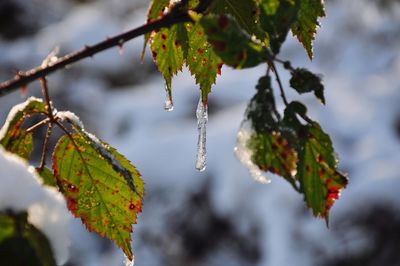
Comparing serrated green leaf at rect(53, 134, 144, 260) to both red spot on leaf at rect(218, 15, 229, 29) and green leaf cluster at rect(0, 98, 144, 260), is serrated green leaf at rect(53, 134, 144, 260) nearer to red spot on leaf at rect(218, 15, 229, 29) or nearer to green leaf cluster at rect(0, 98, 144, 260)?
green leaf cluster at rect(0, 98, 144, 260)

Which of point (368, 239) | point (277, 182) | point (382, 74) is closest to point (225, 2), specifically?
point (368, 239)

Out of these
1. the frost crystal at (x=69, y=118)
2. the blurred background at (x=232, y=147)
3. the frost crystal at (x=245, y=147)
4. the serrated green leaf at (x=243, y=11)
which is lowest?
the frost crystal at (x=245, y=147)

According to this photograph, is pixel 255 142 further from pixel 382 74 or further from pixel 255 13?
pixel 382 74

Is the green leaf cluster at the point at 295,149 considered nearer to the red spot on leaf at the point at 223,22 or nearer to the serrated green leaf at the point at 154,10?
the red spot on leaf at the point at 223,22

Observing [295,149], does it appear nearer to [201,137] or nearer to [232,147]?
[201,137]

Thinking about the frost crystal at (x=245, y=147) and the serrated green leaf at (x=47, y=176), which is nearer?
the frost crystal at (x=245, y=147)

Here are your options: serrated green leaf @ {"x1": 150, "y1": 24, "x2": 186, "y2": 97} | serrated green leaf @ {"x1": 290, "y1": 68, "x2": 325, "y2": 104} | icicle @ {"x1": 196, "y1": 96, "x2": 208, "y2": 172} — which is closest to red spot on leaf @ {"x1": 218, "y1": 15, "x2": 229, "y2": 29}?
serrated green leaf @ {"x1": 290, "y1": 68, "x2": 325, "y2": 104}

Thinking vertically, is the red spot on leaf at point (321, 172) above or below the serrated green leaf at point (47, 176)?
below

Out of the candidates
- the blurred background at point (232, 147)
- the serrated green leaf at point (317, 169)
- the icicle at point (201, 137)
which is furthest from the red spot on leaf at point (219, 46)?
the blurred background at point (232, 147)

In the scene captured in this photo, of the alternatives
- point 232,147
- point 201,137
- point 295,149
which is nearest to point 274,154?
point 295,149
